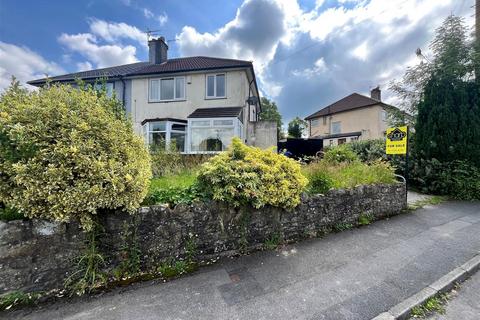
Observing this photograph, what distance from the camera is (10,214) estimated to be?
2.76m

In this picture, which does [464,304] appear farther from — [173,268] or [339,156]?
[339,156]

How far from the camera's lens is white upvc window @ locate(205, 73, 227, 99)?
44.0ft

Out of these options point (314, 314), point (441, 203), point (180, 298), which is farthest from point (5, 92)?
point (441, 203)

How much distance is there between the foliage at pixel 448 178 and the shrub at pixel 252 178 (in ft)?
25.2

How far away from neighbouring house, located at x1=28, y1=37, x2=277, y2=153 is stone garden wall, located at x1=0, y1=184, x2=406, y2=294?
7998 millimetres

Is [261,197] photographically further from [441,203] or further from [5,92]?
[441,203]

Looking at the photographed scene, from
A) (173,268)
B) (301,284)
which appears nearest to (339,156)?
(301,284)

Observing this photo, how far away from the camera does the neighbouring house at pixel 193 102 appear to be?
12305 mm

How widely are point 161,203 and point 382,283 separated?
140 inches

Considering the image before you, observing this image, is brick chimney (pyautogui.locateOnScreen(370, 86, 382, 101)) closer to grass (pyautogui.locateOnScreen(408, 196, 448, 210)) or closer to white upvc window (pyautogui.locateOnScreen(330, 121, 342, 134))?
white upvc window (pyautogui.locateOnScreen(330, 121, 342, 134))

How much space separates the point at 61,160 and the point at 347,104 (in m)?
31.2

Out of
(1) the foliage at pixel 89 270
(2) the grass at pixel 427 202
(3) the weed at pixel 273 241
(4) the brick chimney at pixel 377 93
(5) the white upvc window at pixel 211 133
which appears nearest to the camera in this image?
(1) the foliage at pixel 89 270

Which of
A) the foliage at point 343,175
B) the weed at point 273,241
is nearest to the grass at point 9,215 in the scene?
the weed at point 273,241

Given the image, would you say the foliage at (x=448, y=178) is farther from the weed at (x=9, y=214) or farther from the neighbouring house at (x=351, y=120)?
the neighbouring house at (x=351, y=120)
